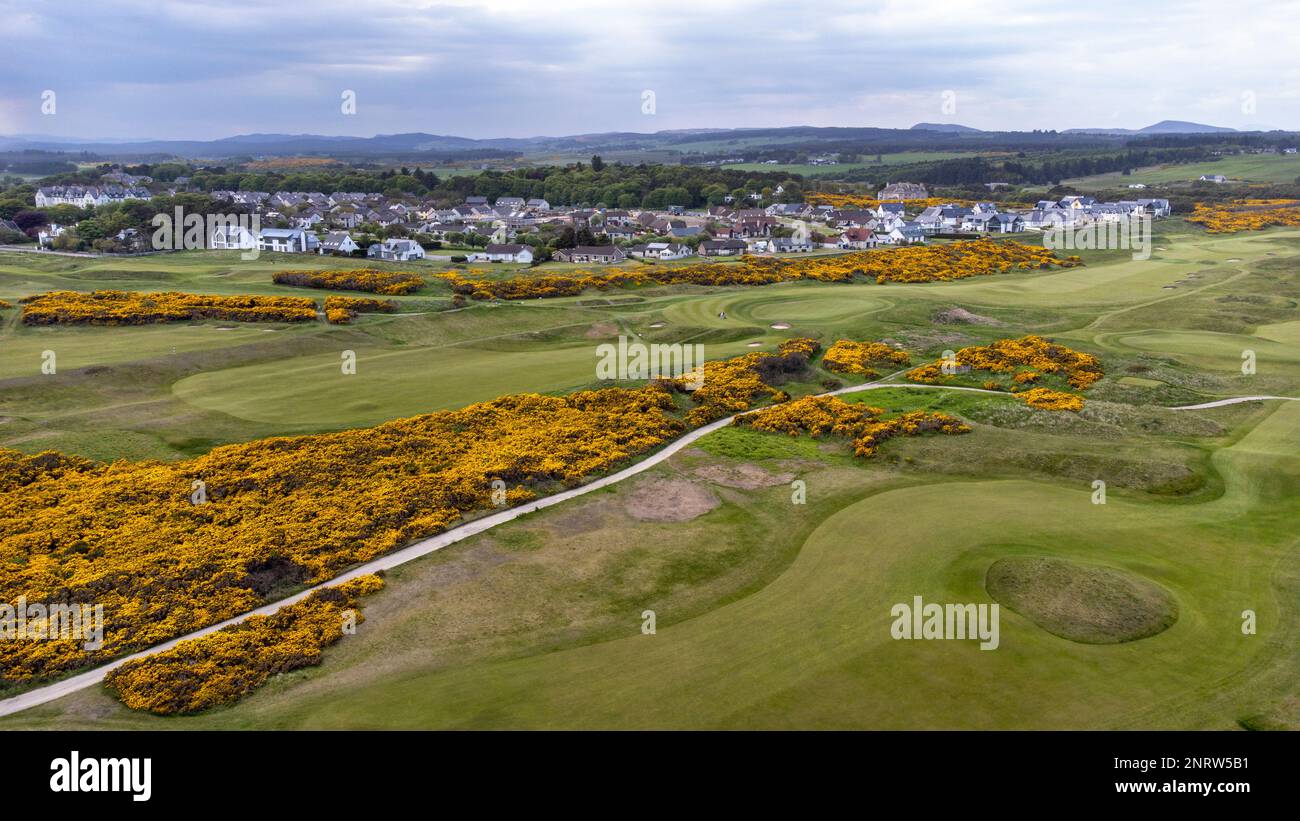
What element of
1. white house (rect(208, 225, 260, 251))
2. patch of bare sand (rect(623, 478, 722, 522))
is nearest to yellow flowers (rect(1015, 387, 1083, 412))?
patch of bare sand (rect(623, 478, 722, 522))

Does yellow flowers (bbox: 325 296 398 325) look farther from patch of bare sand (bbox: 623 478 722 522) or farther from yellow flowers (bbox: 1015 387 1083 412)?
yellow flowers (bbox: 1015 387 1083 412)

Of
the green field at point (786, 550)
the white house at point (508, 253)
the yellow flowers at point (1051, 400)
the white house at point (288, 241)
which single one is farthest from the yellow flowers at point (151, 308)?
the yellow flowers at point (1051, 400)

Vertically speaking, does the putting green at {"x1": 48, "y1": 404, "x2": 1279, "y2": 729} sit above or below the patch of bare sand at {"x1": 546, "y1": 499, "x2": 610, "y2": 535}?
below

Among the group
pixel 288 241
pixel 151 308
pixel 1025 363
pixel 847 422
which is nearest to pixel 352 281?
pixel 151 308

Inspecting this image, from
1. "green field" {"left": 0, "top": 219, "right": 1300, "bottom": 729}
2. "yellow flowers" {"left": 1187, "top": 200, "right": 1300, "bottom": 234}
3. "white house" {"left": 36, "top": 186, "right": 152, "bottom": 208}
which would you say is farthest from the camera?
"white house" {"left": 36, "top": 186, "right": 152, "bottom": 208}

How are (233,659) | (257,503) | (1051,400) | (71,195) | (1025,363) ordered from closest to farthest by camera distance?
(233,659), (257,503), (1051,400), (1025,363), (71,195)

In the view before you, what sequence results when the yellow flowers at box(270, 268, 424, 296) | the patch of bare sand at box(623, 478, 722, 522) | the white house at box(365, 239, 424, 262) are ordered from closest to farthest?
the patch of bare sand at box(623, 478, 722, 522)
the yellow flowers at box(270, 268, 424, 296)
the white house at box(365, 239, 424, 262)

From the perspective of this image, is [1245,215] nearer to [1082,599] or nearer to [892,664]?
[1082,599]

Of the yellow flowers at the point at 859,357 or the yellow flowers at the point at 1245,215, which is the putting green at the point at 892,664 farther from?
the yellow flowers at the point at 1245,215
